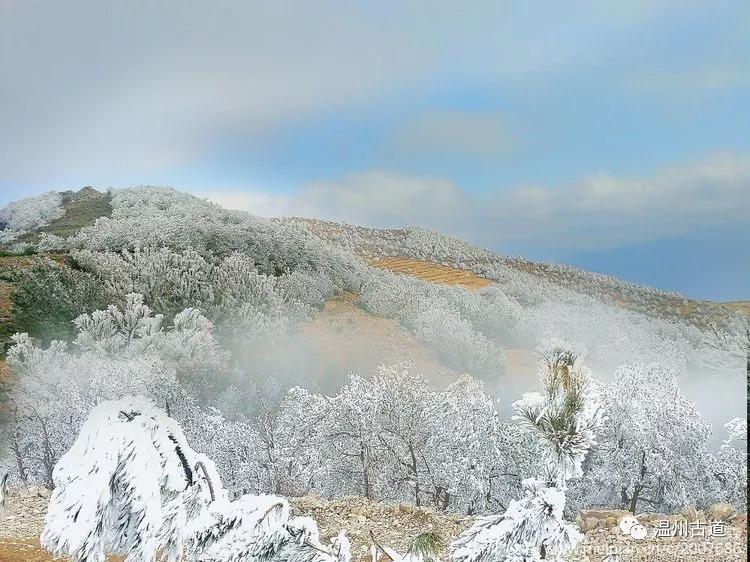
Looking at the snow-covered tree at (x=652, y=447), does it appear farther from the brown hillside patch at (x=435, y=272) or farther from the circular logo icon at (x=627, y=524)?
the brown hillside patch at (x=435, y=272)

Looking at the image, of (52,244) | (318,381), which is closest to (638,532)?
(318,381)

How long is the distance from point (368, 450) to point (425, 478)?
0.64 m

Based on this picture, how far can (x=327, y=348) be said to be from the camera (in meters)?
6.34

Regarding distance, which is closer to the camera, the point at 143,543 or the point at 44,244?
the point at 143,543

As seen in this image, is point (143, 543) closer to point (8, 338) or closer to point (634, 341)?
point (8, 338)

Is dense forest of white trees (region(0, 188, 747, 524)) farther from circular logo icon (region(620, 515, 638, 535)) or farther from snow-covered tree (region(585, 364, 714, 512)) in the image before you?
circular logo icon (region(620, 515, 638, 535))

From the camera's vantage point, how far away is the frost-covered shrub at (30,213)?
676 cm

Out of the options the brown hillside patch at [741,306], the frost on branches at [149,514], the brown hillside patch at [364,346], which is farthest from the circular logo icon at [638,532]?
the frost on branches at [149,514]

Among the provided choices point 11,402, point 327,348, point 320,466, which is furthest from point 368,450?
point 11,402

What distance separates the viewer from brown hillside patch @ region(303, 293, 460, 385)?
6.20 meters

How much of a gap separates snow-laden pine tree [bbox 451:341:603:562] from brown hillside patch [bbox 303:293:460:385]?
399 cm

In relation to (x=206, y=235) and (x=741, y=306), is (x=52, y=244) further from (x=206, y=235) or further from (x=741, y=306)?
(x=741, y=306)

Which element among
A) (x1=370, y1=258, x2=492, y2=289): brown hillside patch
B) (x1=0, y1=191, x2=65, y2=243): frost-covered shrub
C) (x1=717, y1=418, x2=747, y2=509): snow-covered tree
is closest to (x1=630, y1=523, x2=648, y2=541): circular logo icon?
(x1=717, y1=418, x2=747, y2=509): snow-covered tree

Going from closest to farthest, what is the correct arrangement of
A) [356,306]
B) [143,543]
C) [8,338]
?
[143,543] → [8,338] → [356,306]
